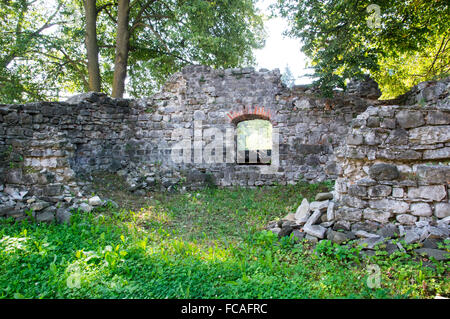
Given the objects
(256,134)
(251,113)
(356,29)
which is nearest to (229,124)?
(251,113)

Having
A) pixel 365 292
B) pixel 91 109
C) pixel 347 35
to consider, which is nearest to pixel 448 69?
pixel 347 35

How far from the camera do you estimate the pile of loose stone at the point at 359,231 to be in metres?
2.90

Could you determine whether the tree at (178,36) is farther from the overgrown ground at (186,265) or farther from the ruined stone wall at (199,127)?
the overgrown ground at (186,265)

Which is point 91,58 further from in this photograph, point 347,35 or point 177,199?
point 347,35

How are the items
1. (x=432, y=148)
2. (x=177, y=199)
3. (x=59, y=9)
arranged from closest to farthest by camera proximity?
(x=432, y=148) < (x=177, y=199) < (x=59, y=9)

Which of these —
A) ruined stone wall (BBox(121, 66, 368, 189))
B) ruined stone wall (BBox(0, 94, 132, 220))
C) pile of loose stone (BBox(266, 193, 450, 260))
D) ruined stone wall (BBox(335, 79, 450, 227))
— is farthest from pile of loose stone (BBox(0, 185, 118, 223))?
ruined stone wall (BBox(335, 79, 450, 227))

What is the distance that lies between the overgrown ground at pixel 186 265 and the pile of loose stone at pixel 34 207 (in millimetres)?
194

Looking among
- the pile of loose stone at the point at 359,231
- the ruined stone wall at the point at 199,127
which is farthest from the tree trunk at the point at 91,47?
the pile of loose stone at the point at 359,231

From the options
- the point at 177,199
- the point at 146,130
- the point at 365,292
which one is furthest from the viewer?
the point at 146,130

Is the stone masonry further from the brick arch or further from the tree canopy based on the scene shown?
the tree canopy

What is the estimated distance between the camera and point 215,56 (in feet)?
32.6

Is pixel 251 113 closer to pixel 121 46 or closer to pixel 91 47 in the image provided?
pixel 121 46

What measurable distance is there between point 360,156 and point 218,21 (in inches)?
343

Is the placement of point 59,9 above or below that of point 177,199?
above
